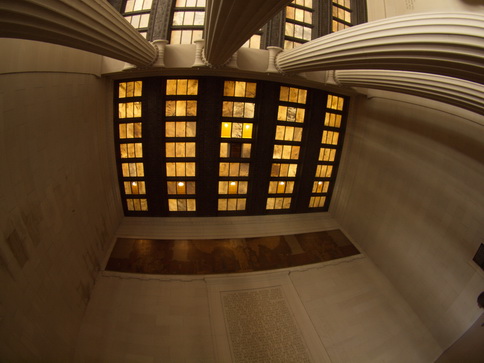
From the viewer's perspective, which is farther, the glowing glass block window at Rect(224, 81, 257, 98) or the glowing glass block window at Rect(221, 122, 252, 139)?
the glowing glass block window at Rect(221, 122, 252, 139)

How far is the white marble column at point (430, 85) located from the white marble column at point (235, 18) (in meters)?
3.48

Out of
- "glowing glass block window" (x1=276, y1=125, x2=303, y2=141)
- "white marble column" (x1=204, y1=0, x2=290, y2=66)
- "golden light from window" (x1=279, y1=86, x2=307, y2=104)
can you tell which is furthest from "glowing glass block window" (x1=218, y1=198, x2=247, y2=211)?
"white marble column" (x1=204, y1=0, x2=290, y2=66)

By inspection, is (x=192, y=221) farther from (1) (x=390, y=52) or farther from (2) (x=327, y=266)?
(1) (x=390, y=52)

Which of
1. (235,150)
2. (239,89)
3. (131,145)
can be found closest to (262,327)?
(235,150)

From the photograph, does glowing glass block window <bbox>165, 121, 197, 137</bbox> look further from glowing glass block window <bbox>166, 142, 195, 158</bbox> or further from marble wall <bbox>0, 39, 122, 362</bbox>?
marble wall <bbox>0, 39, 122, 362</bbox>

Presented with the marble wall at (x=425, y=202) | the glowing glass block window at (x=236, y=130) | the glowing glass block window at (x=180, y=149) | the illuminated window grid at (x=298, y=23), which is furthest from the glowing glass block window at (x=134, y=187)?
the marble wall at (x=425, y=202)

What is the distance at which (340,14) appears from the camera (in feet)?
27.6

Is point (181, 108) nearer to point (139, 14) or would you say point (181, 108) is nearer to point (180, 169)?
point (180, 169)

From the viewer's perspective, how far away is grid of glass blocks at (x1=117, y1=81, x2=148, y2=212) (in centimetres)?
719

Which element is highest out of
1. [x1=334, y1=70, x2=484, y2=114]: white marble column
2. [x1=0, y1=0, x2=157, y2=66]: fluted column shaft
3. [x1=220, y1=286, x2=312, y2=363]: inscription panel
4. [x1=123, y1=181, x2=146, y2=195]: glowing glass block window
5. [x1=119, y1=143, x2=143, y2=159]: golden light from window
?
[x1=0, y1=0, x2=157, y2=66]: fluted column shaft

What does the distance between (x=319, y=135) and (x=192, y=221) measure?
266 inches

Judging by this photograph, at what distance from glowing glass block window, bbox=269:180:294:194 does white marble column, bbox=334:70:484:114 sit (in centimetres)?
452

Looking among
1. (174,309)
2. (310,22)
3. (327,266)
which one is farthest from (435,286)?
(310,22)

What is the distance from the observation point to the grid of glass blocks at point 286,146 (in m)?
7.92
